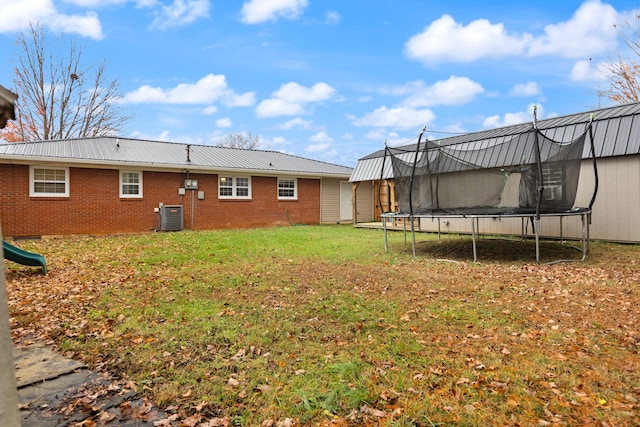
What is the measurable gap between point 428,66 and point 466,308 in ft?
58.2

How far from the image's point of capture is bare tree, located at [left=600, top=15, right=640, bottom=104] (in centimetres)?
1684

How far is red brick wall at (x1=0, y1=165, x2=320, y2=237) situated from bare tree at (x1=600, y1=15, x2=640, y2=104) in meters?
17.0

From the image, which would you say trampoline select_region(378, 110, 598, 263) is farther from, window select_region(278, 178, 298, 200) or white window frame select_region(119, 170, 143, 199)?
white window frame select_region(119, 170, 143, 199)

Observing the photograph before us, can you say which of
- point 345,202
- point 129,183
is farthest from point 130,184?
point 345,202

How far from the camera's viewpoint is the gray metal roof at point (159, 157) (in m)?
12.2

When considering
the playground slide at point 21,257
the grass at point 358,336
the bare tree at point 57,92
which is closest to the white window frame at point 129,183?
the grass at point 358,336

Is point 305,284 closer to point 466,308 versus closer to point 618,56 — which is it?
point 466,308

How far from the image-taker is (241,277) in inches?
246

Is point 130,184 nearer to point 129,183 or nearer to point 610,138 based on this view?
point 129,183

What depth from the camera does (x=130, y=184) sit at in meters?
13.7

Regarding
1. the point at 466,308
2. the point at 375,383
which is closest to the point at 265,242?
the point at 466,308

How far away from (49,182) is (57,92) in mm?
15013

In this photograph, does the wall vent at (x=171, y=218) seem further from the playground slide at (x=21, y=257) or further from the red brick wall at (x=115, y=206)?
the playground slide at (x=21, y=257)

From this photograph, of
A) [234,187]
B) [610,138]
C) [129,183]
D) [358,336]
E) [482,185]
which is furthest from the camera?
[234,187]
